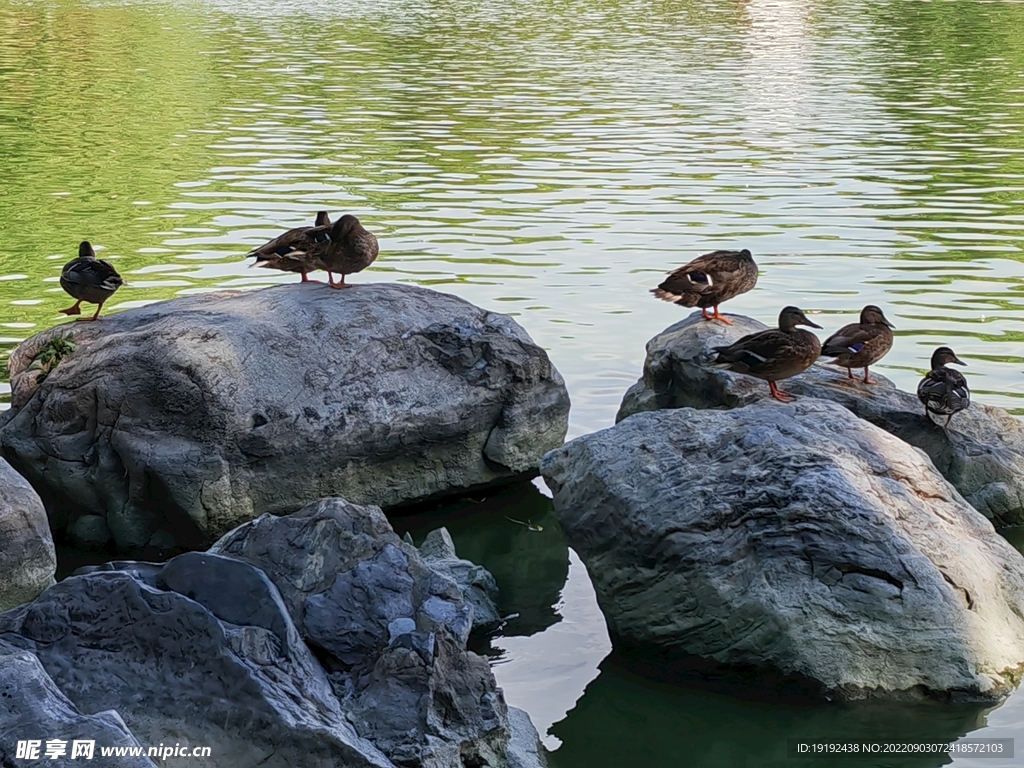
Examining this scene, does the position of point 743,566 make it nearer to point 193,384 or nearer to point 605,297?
point 193,384

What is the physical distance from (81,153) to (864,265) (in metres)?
14.6

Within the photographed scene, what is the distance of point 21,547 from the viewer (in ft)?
25.8

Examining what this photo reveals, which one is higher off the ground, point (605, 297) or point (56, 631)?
point (56, 631)

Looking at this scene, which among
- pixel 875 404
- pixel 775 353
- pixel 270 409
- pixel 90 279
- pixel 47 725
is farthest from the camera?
pixel 90 279

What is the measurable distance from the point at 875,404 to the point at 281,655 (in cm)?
596

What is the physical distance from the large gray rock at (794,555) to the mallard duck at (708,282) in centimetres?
331

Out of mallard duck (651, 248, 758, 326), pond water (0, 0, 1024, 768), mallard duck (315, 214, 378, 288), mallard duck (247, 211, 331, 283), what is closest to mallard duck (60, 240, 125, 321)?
mallard duck (247, 211, 331, 283)

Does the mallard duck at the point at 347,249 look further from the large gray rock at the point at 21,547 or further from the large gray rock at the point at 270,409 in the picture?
the large gray rock at the point at 21,547

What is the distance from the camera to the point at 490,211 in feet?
68.1

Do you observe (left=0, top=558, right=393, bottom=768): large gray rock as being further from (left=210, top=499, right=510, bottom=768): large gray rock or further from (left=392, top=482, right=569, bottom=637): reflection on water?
(left=392, top=482, right=569, bottom=637): reflection on water

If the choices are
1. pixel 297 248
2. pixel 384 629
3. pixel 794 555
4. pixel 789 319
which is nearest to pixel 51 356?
pixel 297 248

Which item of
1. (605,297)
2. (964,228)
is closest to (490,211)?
(605,297)

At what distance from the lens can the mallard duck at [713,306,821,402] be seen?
33.0ft

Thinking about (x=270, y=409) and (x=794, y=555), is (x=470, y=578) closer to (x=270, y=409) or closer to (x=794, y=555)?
(x=270, y=409)
